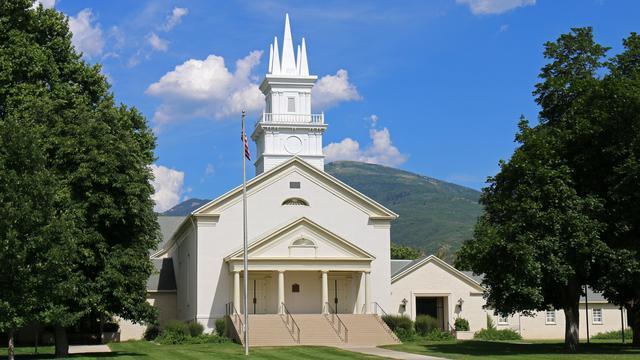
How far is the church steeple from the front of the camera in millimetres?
68438

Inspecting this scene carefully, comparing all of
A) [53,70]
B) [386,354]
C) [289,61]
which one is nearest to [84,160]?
[53,70]

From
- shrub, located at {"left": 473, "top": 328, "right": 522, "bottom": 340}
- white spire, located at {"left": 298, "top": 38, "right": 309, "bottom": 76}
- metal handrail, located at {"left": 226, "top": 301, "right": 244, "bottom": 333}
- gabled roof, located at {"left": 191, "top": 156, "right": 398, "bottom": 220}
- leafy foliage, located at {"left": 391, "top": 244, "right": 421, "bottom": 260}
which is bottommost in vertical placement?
shrub, located at {"left": 473, "top": 328, "right": 522, "bottom": 340}

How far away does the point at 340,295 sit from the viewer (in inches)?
2157

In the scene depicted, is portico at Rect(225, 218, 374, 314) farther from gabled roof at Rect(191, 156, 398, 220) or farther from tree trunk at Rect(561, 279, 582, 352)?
tree trunk at Rect(561, 279, 582, 352)

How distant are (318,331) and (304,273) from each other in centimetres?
710

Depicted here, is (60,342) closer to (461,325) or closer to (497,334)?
(461,325)

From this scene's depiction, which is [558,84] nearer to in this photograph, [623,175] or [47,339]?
[623,175]

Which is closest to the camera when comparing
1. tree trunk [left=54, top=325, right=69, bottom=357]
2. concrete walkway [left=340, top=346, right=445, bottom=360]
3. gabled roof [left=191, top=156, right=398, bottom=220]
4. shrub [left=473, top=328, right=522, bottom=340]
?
concrete walkway [left=340, top=346, right=445, bottom=360]

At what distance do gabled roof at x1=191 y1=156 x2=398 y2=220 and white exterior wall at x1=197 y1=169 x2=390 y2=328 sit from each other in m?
0.25

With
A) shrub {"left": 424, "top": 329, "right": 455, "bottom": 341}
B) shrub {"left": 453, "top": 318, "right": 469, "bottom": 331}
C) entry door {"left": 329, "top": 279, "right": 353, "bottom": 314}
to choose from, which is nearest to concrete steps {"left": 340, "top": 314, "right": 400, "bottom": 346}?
shrub {"left": 424, "top": 329, "right": 455, "bottom": 341}

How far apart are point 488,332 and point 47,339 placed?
27.3 meters

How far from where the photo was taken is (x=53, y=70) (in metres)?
41.7

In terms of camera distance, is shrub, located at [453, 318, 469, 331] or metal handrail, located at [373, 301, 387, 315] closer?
metal handrail, located at [373, 301, 387, 315]

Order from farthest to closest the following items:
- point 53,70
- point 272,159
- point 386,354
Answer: point 272,159, point 53,70, point 386,354
